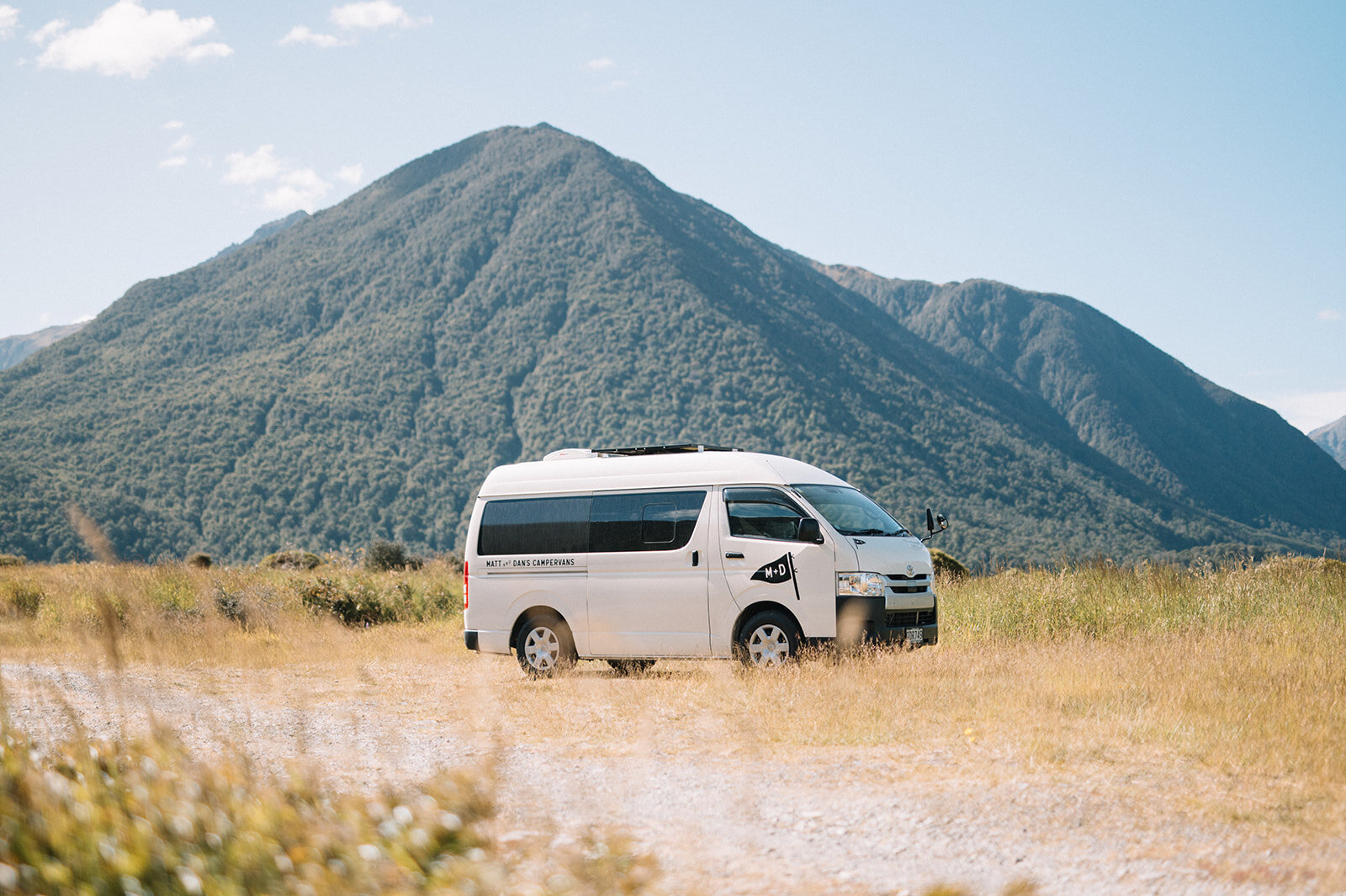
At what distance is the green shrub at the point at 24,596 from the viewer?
17.6 m

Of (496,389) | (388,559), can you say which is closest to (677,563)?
(388,559)

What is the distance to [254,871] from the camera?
394 cm

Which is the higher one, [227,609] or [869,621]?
[869,621]

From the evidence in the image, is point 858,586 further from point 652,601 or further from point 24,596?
point 24,596

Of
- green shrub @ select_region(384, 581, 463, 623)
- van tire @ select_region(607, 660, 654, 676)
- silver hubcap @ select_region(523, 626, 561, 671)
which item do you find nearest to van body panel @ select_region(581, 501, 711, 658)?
silver hubcap @ select_region(523, 626, 561, 671)

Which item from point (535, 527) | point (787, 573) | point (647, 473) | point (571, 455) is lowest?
point (787, 573)

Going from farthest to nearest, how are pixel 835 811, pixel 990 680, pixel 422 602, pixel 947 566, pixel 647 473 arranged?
pixel 947 566
pixel 422 602
pixel 647 473
pixel 990 680
pixel 835 811

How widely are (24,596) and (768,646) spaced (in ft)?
49.1

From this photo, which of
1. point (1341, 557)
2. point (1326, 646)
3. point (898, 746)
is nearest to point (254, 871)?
point (898, 746)

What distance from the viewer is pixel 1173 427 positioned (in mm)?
171875

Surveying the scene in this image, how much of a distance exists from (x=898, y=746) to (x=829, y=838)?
211cm

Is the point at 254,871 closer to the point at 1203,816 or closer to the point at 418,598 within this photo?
the point at 1203,816

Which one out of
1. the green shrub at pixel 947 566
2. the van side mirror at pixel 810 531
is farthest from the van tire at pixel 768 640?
the green shrub at pixel 947 566

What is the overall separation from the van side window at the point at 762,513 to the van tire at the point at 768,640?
0.77 metres
